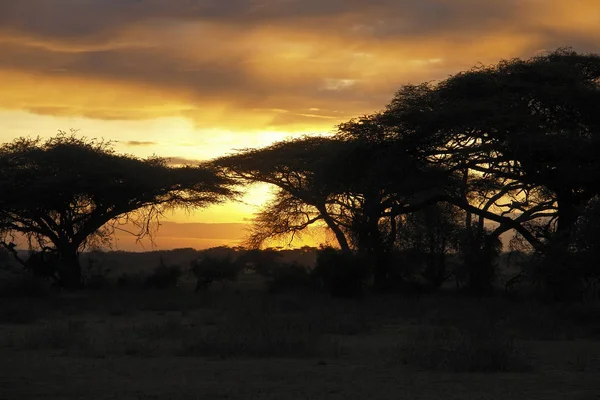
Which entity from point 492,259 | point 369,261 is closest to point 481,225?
point 492,259

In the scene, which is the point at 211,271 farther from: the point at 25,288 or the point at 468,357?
the point at 468,357

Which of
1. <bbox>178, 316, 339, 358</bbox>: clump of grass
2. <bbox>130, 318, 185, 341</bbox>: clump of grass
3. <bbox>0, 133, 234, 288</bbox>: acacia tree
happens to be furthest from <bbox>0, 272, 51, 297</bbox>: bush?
<bbox>178, 316, 339, 358</bbox>: clump of grass

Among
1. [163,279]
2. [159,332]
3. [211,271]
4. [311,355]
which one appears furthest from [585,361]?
[163,279]

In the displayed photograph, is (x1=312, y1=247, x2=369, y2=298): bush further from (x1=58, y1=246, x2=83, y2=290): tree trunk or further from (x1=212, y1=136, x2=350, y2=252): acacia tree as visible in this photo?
Answer: (x1=58, y1=246, x2=83, y2=290): tree trunk

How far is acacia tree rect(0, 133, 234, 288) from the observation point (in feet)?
113

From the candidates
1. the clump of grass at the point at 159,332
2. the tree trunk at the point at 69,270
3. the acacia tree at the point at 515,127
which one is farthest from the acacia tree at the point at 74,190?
the clump of grass at the point at 159,332

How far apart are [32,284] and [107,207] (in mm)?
5605

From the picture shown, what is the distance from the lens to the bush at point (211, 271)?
3869 cm

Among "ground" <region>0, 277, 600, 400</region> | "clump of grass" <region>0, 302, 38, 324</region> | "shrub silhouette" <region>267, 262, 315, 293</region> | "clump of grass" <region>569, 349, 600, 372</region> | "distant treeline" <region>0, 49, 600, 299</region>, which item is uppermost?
"distant treeline" <region>0, 49, 600, 299</region>

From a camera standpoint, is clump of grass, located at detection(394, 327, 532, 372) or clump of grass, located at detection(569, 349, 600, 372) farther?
clump of grass, located at detection(569, 349, 600, 372)

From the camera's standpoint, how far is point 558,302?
25.4 m

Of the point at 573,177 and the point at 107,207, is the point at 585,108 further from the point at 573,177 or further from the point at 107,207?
the point at 107,207

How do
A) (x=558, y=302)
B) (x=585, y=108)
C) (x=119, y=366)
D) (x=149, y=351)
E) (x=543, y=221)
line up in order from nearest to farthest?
(x=119, y=366), (x=149, y=351), (x=558, y=302), (x=585, y=108), (x=543, y=221)

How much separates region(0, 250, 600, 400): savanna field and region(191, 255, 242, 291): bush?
1301 centimetres
